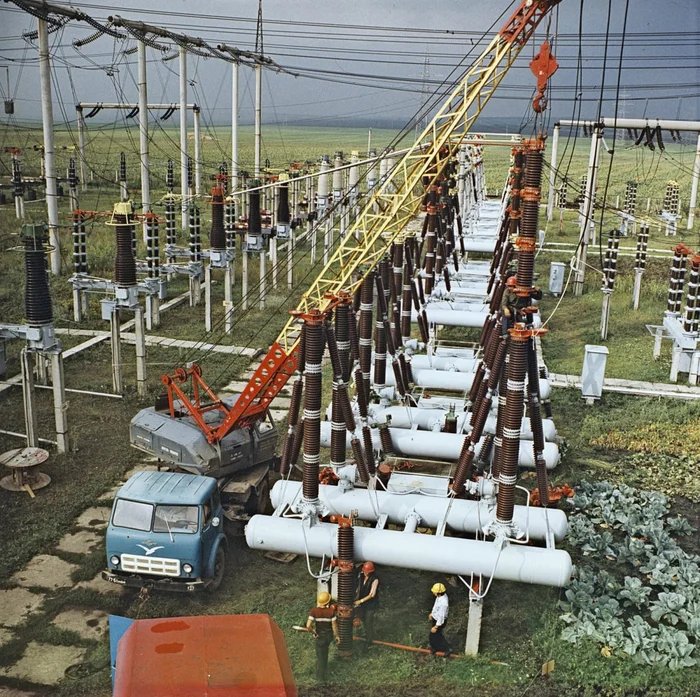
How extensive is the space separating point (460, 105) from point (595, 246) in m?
33.7

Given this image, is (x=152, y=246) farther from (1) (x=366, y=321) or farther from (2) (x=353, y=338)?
Answer: (2) (x=353, y=338)

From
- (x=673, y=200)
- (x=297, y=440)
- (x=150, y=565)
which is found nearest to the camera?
(x=150, y=565)

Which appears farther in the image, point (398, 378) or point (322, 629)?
point (398, 378)

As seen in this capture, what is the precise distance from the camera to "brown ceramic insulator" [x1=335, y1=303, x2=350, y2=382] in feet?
55.7

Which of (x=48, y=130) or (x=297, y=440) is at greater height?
(x=48, y=130)

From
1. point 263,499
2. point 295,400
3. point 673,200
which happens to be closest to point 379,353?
point 295,400

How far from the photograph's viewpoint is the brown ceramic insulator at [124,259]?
22906 mm

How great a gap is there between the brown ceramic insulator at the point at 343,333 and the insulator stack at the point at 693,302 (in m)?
13.2

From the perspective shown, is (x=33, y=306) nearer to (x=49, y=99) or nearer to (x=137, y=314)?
(x=137, y=314)

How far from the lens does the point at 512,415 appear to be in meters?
13.5

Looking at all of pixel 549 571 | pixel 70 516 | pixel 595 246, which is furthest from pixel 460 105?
pixel 595 246

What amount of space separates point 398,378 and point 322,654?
10.7 metres

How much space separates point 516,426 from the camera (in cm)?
1348

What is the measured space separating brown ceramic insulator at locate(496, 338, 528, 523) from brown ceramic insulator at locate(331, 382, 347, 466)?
347cm
